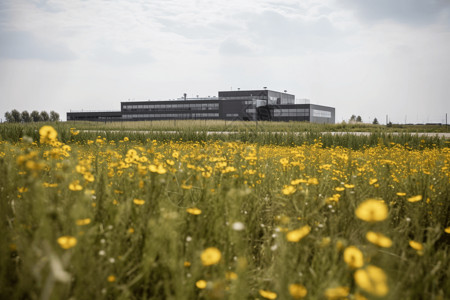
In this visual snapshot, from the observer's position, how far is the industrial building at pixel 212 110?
79.9 metres

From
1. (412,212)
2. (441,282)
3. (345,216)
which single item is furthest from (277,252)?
(412,212)

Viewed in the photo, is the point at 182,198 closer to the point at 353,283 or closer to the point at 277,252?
the point at 277,252

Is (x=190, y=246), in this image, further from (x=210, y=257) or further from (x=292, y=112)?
(x=292, y=112)

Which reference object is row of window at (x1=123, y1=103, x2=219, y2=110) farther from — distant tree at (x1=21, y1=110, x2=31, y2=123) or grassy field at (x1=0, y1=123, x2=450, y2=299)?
grassy field at (x1=0, y1=123, x2=450, y2=299)

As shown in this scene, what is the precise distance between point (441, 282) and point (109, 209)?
216 cm

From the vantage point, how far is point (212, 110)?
280 feet

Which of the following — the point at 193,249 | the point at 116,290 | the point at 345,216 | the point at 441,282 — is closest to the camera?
the point at 116,290

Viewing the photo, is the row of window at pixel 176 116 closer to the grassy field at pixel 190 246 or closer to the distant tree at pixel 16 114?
the distant tree at pixel 16 114

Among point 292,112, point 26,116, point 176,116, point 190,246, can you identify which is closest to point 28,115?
point 26,116

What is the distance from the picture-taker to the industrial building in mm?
79875

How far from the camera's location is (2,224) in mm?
1769

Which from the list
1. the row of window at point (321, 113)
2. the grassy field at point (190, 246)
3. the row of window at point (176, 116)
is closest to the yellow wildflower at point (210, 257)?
the grassy field at point (190, 246)

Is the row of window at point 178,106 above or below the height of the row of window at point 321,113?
above

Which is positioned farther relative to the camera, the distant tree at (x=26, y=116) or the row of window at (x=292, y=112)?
the distant tree at (x=26, y=116)
